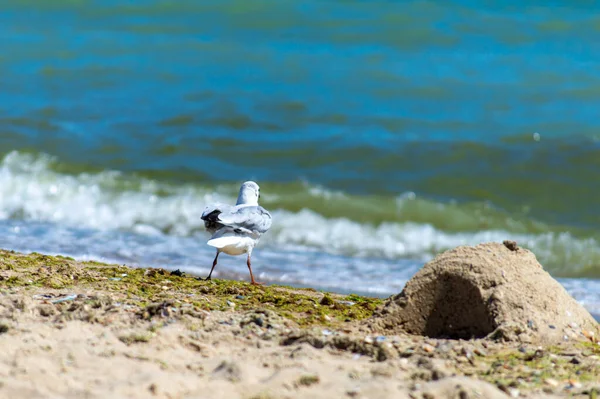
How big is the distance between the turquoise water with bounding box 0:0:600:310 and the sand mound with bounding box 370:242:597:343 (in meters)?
3.26

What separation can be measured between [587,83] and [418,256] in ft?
26.4

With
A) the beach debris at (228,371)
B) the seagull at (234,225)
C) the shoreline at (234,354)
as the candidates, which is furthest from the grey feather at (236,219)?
the beach debris at (228,371)

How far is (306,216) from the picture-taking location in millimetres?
11391

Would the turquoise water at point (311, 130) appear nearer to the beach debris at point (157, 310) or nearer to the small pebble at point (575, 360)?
the beach debris at point (157, 310)

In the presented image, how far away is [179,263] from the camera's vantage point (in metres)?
8.85

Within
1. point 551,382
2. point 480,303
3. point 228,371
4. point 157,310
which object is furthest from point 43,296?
point 551,382

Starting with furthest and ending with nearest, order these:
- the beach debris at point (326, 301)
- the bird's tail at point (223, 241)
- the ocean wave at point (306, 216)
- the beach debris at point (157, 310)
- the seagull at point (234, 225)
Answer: the ocean wave at point (306, 216)
the seagull at point (234, 225)
the bird's tail at point (223, 241)
the beach debris at point (326, 301)
the beach debris at point (157, 310)

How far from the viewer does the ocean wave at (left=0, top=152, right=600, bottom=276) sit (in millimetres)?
10555

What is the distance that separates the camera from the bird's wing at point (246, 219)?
21.6 ft

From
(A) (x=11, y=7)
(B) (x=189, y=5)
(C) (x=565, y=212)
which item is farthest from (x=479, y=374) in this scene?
(A) (x=11, y=7)

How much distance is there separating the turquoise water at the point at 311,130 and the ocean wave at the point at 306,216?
1.5 inches

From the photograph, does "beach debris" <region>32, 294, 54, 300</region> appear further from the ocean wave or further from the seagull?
the ocean wave

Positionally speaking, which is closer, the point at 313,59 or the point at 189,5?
the point at 313,59

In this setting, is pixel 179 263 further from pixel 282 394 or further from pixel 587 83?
pixel 587 83
